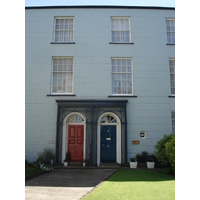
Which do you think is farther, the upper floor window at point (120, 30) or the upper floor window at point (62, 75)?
the upper floor window at point (120, 30)

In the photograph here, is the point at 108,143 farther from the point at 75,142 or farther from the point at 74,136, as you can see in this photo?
the point at 74,136

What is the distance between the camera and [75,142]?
1454 centimetres

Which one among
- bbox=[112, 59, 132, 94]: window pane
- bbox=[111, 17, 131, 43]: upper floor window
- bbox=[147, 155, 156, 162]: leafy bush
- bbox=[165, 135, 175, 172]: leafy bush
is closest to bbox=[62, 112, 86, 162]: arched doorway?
bbox=[112, 59, 132, 94]: window pane

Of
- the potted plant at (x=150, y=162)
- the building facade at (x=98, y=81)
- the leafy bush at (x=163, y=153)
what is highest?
the building facade at (x=98, y=81)

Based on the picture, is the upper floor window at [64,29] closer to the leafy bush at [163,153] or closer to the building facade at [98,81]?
the building facade at [98,81]

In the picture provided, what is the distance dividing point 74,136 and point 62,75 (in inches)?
163

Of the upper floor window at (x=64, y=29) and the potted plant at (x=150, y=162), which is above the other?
the upper floor window at (x=64, y=29)

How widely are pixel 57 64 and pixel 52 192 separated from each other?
964 centimetres

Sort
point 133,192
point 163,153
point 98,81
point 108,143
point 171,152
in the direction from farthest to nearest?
point 98,81, point 108,143, point 163,153, point 171,152, point 133,192

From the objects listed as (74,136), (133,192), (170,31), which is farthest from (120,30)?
(133,192)

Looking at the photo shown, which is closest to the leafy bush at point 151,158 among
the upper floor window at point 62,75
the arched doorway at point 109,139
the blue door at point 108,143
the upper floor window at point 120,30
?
the arched doorway at point 109,139

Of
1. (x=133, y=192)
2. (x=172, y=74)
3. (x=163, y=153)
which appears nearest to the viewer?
(x=133, y=192)

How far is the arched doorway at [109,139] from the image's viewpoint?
14289 mm

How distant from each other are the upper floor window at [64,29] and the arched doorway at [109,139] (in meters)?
5.91
